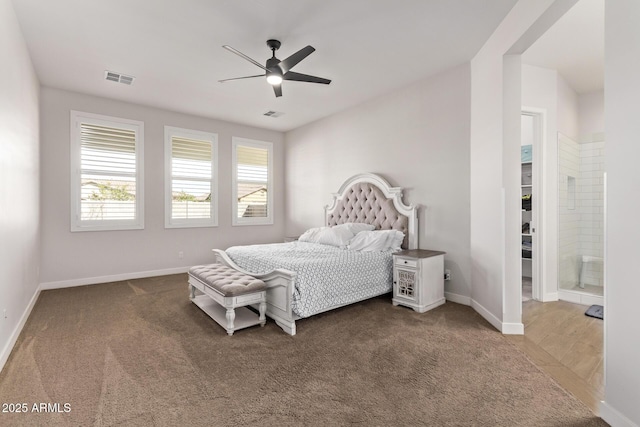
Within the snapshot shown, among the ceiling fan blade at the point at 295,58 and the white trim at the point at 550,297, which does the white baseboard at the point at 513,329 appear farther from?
the ceiling fan blade at the point at 295,58

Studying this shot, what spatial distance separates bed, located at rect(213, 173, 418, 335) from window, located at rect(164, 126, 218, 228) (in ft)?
6.54

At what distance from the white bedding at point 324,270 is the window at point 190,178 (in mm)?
2058

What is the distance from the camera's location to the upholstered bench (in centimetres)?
282

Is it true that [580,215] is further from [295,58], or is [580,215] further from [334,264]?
[295,58]

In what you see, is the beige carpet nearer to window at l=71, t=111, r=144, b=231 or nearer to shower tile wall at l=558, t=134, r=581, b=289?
shower tile wall at l=558, t=134, r=581, b=289

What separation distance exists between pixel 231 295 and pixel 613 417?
8.52 ft

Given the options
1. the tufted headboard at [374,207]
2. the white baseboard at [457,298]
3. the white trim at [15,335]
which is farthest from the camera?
the tufted headboard at [374,207]

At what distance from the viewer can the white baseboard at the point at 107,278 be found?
443 centimetres

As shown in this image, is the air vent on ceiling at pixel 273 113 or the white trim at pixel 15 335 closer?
the white trim at pixel 15 335

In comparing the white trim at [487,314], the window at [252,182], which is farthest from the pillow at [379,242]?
the window at [252,182]

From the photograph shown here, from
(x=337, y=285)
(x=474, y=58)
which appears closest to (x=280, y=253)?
(x=337, y=285)

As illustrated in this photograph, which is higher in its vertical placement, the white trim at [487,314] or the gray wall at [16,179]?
the gray wall at [16,179]

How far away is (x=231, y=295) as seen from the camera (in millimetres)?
2801

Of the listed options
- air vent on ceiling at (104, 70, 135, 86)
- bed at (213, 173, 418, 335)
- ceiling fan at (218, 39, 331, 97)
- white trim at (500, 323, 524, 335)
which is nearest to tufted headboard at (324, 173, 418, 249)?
bed at (213, 173, 418, 335)
